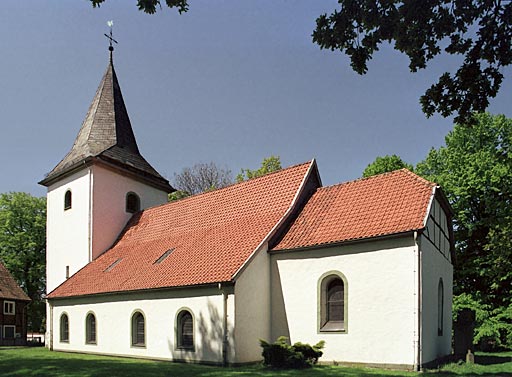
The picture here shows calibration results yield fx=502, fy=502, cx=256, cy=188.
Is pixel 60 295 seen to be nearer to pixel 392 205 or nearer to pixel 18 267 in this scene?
pixel 392 205

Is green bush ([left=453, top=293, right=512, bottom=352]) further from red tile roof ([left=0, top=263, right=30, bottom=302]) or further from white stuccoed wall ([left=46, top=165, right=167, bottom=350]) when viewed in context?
red tile roof ([left=0, top=263, right=30, bottom=302])

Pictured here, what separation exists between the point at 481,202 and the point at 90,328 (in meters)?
22.2

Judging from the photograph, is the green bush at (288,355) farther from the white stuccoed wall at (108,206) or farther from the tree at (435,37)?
the white stuccoed wall at (108,206)

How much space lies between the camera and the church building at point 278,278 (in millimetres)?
15156

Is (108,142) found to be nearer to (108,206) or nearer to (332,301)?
(108,206)

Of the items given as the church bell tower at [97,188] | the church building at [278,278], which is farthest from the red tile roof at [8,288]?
the church building at [278,278]

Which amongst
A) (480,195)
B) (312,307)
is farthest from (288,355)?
(480,195)

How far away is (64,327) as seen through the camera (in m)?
24.5

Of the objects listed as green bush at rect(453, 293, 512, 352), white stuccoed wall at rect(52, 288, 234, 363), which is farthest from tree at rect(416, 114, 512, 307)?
white stuccoed wall at rect(52, 288, 234, 363)

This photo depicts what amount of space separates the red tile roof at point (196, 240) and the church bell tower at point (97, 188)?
1600mm

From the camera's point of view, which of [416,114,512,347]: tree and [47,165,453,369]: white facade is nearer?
[47,165,453,369]: white facade

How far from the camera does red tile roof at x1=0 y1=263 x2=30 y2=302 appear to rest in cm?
3997

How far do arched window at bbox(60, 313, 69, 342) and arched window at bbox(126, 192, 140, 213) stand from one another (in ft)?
22.0

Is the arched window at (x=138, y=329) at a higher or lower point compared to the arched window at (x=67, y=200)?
lower
